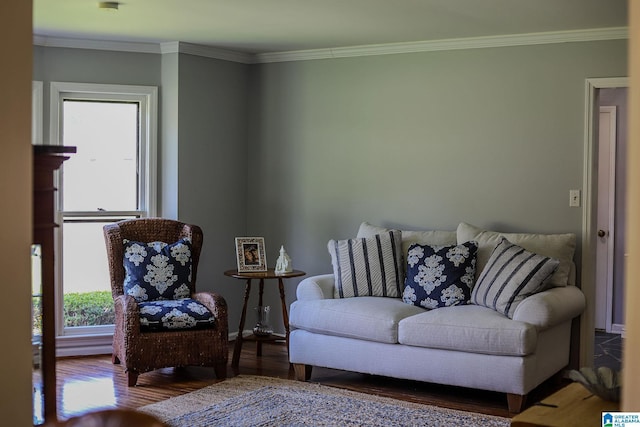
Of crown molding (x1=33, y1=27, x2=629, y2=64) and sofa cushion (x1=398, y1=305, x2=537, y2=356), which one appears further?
crown molding (x1=33, y1=27, x2=629, y2=64)

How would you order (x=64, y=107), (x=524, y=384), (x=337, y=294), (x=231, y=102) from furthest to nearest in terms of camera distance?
1. (x=231, y=102)
2. (x=64, y=107)
3. (x=337, y=294)
4. (x=524, y=384)

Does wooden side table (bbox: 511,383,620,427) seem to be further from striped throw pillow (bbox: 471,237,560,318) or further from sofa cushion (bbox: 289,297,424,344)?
sofa cushion (bbox: 289,297,424,344)

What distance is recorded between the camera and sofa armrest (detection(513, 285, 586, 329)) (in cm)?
441

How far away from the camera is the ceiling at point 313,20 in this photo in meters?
4.54

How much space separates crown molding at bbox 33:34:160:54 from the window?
0.28 meters

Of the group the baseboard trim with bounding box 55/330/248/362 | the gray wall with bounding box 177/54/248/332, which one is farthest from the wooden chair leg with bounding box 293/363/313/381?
the baseboard trim with bounding box 55/330/248/362

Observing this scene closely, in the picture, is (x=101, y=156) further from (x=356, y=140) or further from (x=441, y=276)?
(x=441, y=276)

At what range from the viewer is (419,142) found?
18.9 feet

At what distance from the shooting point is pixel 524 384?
4.32 meters

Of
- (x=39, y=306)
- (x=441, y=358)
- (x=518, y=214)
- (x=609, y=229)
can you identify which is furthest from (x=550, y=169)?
(x=39, y=306)

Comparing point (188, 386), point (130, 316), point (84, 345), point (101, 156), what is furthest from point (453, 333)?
point (101, 156)

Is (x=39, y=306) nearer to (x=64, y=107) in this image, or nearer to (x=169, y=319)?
(x=169, y=319)

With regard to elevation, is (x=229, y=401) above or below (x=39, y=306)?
below

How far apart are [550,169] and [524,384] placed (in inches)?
63.5
